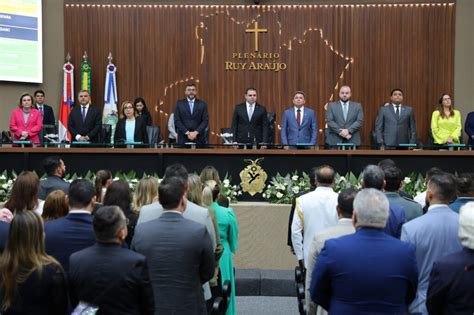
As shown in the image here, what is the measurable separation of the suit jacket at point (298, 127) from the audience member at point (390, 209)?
6.40 metres

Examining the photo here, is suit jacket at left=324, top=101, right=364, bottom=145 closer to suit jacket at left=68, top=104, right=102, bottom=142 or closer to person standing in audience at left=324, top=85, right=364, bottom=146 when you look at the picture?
person standing in audience at left=324, top=85, right=364, bottom=146

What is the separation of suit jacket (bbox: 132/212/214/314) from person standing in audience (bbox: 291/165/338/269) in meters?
1.59

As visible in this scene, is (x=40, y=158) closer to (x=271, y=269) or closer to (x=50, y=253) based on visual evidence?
(x=271, y=269)

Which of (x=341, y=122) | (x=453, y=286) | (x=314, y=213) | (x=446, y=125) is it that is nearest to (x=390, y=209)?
(x=314, y=213)

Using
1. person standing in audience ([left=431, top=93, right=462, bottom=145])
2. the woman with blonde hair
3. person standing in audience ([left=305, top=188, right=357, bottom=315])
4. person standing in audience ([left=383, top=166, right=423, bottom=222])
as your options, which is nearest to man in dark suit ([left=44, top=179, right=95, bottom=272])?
the woman with blonde hair

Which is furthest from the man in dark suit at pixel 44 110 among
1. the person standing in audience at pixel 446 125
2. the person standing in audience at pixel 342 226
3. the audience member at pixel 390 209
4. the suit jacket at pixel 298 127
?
the person standing in audience at pixel 342 226

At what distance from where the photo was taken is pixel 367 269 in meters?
3.95

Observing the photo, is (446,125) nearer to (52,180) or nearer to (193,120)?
(193,120)

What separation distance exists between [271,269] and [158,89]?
629 cm

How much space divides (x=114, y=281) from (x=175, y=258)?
690 millimetres

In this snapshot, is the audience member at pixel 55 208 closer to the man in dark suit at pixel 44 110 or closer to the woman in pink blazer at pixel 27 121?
the woman in pink blazer at pixel 27 121

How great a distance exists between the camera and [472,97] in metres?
14.8

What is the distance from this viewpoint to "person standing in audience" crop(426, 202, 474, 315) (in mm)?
3924

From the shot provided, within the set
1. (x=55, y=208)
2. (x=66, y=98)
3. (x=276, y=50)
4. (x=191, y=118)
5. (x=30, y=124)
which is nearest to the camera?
(x=55, y=208)
